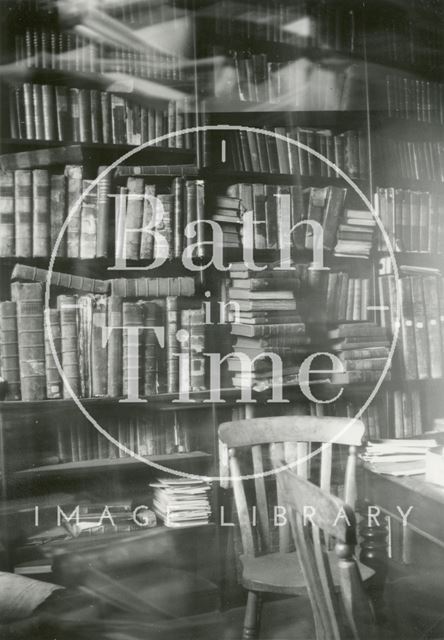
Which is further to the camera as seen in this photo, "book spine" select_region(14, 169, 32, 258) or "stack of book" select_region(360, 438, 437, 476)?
"book spine" select_region(14, 169, 32, 258)

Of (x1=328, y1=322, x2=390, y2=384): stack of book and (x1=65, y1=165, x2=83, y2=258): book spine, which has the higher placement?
(x1=65, y1=165, x2=83, y2=258): book spine

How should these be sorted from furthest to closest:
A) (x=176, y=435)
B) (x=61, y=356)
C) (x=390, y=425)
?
(x=390, y=425)
(x=176, y=435)
(x=61, y=356)

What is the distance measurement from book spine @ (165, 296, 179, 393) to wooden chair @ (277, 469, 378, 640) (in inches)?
51.8

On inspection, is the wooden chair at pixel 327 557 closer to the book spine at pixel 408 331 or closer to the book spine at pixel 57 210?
the book spine at pixel 57 210

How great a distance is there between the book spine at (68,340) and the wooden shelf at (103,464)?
257mm

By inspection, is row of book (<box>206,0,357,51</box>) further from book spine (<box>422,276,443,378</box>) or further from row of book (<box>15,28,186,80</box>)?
book spine (<box>422,276,443,378</box>)

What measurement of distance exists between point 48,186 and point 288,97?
103 centimetres

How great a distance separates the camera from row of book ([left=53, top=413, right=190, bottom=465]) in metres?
2.59

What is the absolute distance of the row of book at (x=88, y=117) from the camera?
252 centimetres

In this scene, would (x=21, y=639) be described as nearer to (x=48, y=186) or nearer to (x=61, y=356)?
(x=61, y=356)

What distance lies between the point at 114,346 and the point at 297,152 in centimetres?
108

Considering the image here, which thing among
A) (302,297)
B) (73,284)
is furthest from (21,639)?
(302,297)

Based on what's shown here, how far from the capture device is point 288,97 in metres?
2.86

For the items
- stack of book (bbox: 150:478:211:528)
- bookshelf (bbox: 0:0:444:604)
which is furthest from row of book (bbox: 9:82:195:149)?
stack of book (bbox: 150:478:211:528)
